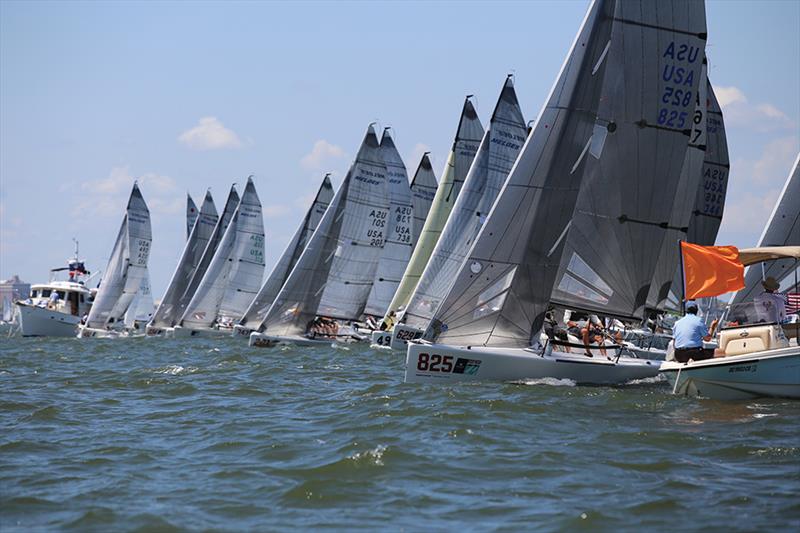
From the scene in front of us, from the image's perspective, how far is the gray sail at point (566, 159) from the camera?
1972 centimetres

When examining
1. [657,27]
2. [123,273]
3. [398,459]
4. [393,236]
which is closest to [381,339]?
[393,236]

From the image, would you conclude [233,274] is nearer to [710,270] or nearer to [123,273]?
[123,273]

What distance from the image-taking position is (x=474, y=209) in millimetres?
33281

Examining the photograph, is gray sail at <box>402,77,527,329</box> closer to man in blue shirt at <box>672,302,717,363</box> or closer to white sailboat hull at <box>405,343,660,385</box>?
white sailboat hull at <box>405,343,660,385</box>

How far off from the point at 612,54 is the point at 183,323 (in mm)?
35660

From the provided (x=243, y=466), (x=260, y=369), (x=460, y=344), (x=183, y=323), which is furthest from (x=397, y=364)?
(x=183, y=323)

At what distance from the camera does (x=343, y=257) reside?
1647 inches

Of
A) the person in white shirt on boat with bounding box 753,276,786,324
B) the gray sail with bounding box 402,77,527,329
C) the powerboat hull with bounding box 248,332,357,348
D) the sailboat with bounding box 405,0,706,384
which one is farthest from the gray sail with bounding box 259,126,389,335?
the person in white shirt on boat with bounding box 753,276,786,324

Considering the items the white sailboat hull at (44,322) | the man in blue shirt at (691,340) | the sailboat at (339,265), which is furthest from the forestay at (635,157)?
the white sailboat hull at (44,322)

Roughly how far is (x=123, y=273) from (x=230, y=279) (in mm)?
7631

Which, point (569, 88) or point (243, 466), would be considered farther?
point (569, 88)

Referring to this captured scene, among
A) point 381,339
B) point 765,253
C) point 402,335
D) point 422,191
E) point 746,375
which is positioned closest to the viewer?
point 746,375

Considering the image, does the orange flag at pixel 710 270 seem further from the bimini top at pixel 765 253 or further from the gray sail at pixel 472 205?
the gray sail at pixel 472 205

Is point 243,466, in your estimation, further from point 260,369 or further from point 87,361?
point 87,361
